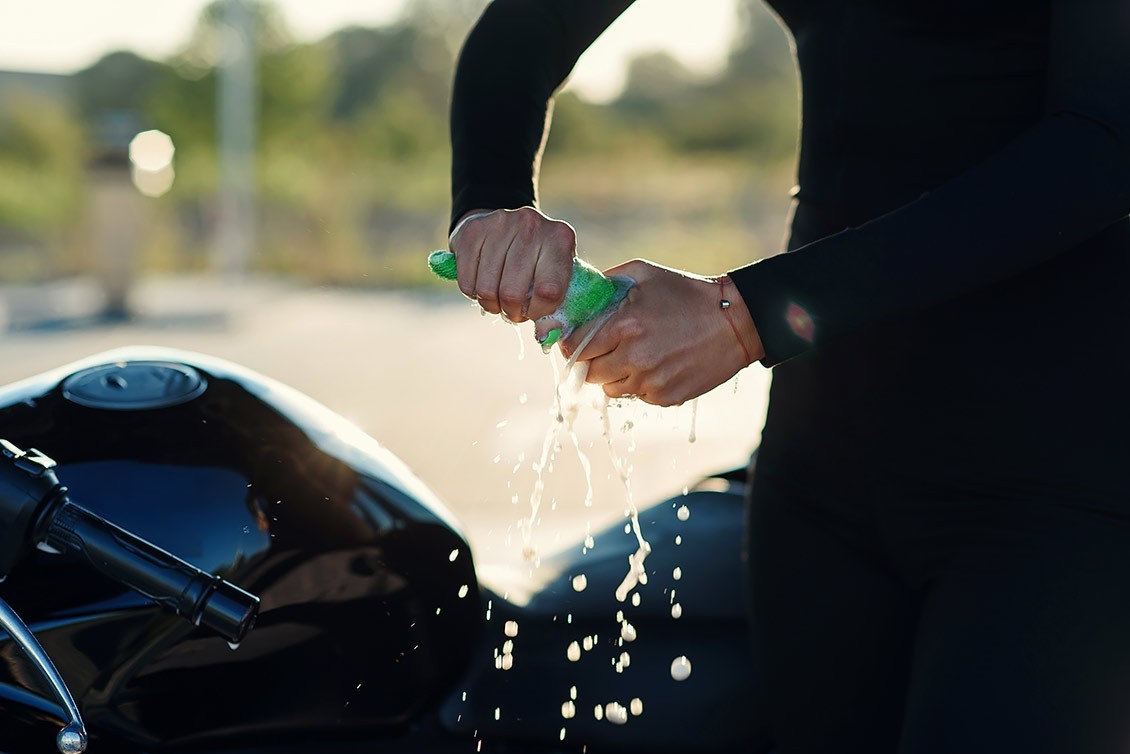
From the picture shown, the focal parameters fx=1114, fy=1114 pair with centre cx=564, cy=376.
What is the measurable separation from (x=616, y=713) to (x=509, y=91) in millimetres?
661

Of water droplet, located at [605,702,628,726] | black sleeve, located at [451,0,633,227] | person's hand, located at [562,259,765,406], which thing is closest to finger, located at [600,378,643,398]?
person's hand, located at [562,259,765,406]

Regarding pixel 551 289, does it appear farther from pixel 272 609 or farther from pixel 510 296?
pixel 272 609

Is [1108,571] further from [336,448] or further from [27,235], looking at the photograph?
[27,235]

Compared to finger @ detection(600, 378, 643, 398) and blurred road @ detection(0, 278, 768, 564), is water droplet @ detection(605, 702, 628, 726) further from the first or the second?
finger @ detection(600, 378, 643, 398)

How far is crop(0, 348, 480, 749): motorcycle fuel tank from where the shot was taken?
92 cm

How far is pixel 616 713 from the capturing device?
114 centimetres

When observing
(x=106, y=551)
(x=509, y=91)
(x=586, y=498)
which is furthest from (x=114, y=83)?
(x=106, y=551)

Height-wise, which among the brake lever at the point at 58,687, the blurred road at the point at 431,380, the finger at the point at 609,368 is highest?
the finger at the point at 609,368

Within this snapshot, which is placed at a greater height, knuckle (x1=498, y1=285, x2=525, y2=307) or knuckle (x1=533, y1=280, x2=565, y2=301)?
knuckle (x1=533, y1=280, x2=565, y2=301)

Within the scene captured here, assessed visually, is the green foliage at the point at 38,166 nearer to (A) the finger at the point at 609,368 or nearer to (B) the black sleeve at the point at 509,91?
(B) the black sleeve at the point at 509,91

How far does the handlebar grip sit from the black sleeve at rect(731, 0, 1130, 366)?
1.48ft

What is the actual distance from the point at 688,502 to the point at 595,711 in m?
0.43

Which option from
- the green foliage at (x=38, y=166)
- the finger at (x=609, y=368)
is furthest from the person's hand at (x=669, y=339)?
the green foliage at (x=38, y=166)

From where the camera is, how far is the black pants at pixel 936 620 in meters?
1.01
